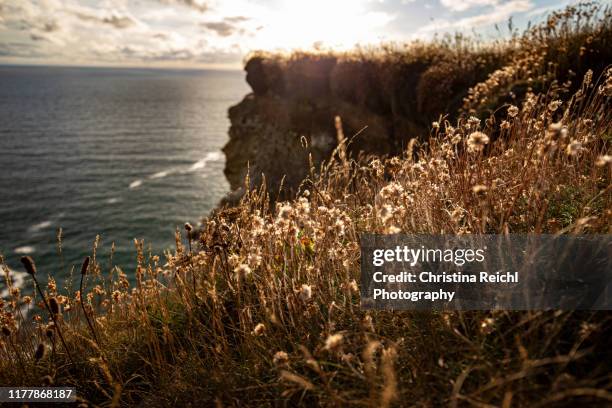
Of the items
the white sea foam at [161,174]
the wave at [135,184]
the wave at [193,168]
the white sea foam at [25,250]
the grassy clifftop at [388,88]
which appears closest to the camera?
the grassy clifftop at [388,88]

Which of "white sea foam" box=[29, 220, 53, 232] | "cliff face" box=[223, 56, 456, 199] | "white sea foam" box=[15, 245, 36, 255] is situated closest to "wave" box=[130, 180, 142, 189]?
"white sea foam" box=[29, 220, 53, 232]

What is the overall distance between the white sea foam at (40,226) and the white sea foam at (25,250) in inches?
142

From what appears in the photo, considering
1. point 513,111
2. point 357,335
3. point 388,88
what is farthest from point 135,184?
point 357,335

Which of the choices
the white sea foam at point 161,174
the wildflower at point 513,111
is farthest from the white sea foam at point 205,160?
the wildflower at point 513,111

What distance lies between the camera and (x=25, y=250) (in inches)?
1050

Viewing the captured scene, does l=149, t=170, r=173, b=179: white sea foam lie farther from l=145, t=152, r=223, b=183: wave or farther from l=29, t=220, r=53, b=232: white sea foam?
l=29, t=220, r=53, b=232: white sea foam

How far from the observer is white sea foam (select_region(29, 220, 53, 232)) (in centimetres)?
3038

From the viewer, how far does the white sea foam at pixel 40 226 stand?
99.7 feet

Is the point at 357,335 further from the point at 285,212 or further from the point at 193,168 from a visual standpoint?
the point at 193,168

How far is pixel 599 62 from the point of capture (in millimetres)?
8773

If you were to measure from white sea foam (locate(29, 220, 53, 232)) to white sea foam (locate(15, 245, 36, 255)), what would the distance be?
3619 millimetres

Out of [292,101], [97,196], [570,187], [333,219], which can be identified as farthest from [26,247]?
[570,187]

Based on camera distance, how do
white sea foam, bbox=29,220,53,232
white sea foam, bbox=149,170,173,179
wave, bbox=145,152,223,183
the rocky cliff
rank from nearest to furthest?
1. the rocky cliff
2. white sea foam, bbox=29,220,53,232
3. white sea foam, bbox=149,170,173,179
4. wave, bbox=145,152,223,183

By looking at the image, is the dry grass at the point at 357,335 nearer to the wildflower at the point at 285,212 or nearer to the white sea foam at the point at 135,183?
the wildflower at the point at 285,212
